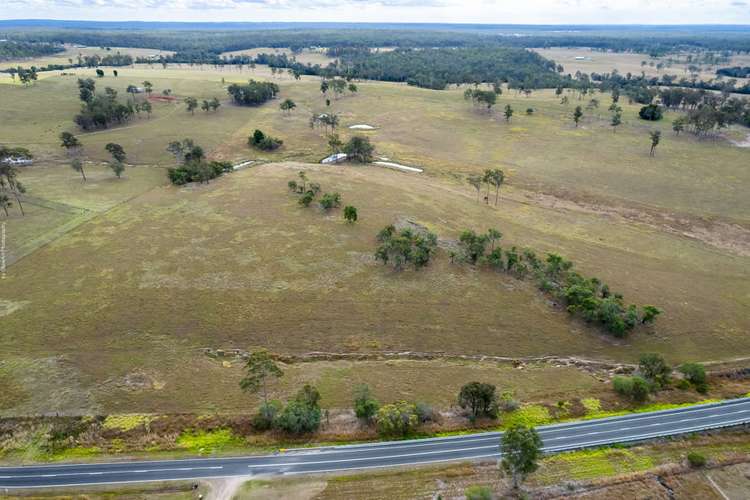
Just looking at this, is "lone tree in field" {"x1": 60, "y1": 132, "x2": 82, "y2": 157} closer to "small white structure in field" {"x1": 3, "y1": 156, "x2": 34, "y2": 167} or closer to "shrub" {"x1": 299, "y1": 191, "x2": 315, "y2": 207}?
"small white structure in field" {"x1": 3, "y1": 156, "x2": 34, "y2": 167}

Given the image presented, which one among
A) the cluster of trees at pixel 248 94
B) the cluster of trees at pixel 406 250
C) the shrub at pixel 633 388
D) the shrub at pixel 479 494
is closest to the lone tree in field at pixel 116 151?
the cluster of trees at pixel 248 94

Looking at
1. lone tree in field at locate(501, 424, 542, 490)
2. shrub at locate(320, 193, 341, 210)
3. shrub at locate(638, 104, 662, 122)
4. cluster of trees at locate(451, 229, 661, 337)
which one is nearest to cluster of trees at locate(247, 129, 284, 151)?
shrub at locate(320, 193, 341, 210)

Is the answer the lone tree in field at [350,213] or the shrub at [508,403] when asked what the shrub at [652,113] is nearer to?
the lone tree in field at [350,213]

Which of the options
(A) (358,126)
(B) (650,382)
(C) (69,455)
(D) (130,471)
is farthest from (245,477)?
(A) (358,126)

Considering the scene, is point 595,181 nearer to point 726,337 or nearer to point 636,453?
point 726,337

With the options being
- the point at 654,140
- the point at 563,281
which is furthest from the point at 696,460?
the point at 654,140
